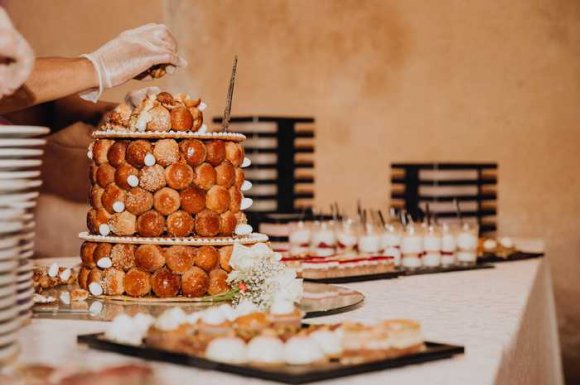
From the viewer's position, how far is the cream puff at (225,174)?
9.08 feet

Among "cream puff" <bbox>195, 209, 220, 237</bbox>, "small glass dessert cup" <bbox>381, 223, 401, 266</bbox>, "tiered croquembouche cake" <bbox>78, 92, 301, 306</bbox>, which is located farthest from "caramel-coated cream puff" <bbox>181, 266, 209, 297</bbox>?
"small glass dessert cup" <bbox>381, 223, 401, 266</bbox>

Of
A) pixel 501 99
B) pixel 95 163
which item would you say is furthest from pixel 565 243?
pixel 95 163

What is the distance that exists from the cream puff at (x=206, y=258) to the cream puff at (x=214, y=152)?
0.25 meters

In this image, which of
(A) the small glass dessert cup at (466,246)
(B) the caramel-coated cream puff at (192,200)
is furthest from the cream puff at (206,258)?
(A) the small glass dessert cup at (466,246)

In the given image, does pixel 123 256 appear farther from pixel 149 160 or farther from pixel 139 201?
pixel 149 160

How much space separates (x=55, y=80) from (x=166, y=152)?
1.79 feet

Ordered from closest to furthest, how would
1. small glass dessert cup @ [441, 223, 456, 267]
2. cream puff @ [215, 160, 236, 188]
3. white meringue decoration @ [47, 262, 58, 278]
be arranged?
cream puff @ [215, 160, 236, 188]
white meringue decoration @ [47, 262, 58, 278]
small glass dessert cup @ [441, 223, 456, 267]

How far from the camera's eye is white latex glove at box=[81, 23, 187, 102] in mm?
3045

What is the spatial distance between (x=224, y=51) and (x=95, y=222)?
510 cm

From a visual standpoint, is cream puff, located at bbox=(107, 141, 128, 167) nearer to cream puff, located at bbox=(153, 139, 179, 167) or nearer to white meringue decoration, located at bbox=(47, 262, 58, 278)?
cream puff, located at bbox=(153, 139, 179, 167)

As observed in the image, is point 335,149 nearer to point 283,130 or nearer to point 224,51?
point 224,51

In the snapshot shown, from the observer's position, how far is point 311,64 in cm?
773

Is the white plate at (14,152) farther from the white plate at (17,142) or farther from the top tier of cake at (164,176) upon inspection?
the top tier of cake at (164,176)

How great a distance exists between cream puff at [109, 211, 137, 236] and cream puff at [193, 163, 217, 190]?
20 cm
